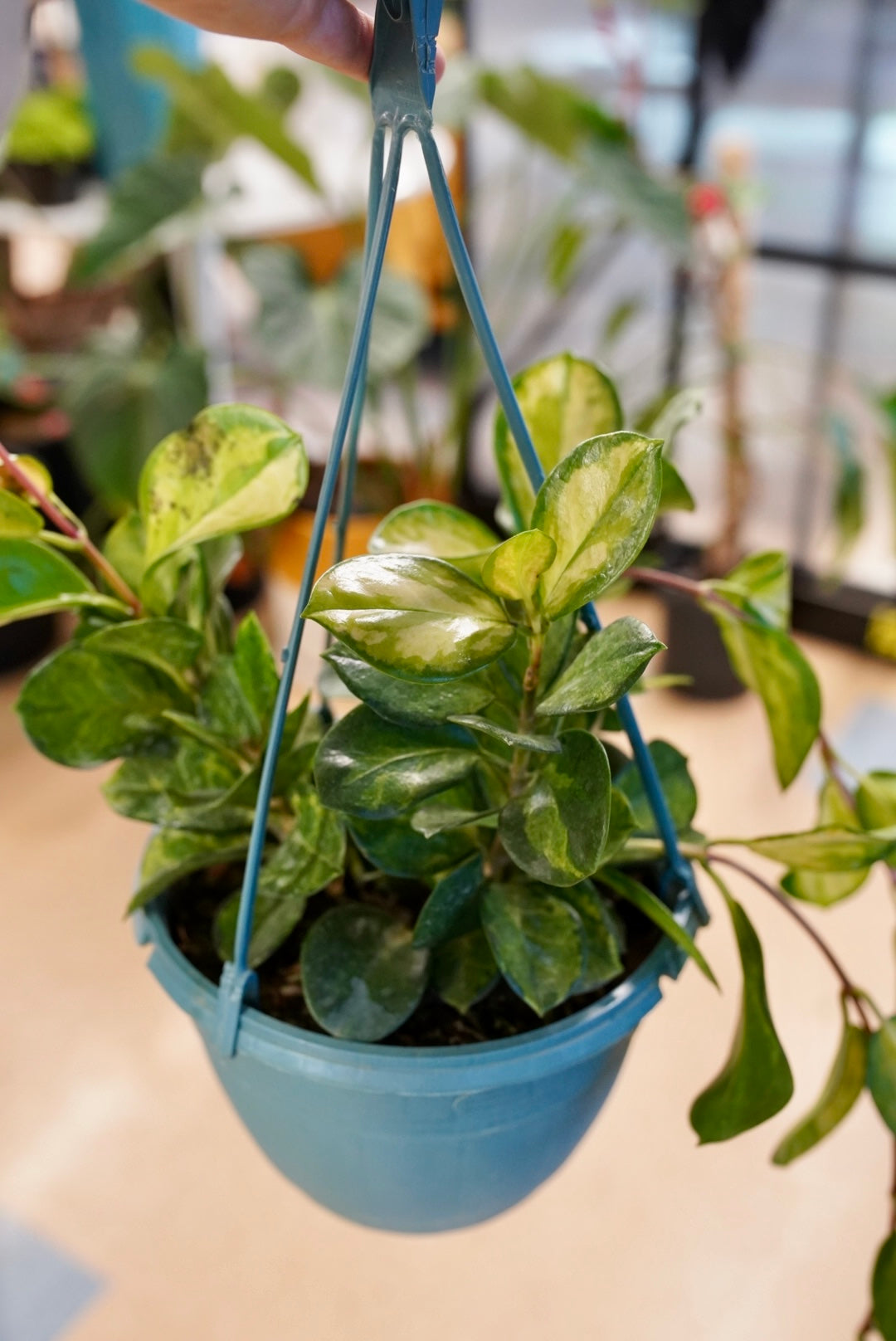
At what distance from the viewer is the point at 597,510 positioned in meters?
0.40

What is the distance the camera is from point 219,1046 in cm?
49

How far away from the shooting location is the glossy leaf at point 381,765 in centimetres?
44

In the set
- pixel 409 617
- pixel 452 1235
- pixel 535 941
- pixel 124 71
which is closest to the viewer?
pixel 409 617

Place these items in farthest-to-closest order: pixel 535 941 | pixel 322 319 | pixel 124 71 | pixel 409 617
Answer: pixel 124 71, pixel 322 319, pixel 535 941, pixel 409 617

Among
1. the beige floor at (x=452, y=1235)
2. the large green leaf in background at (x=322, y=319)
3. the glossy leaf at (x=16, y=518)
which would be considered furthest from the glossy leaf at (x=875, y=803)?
the large green leaf in background at (x=322, y=319)

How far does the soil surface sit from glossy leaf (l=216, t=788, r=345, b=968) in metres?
0.04

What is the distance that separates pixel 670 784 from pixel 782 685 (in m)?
0.07

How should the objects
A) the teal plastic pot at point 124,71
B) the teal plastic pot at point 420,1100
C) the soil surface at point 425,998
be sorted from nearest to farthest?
the teal plastic pot at point 420,1100 → the soil surface at point 425,998 → the teal plastic pot at point 124,71

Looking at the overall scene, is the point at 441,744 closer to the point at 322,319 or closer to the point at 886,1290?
the point at 886,1290

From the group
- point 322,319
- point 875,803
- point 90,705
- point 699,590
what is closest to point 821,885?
point 875,803

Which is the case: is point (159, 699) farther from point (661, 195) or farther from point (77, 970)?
point (661, 195)

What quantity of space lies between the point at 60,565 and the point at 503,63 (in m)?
1.99

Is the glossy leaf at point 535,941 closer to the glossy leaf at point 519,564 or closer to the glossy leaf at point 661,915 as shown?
the glossy leaf at point 661,915

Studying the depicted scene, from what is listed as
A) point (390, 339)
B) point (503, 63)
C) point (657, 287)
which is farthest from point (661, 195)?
point (503, 63)
